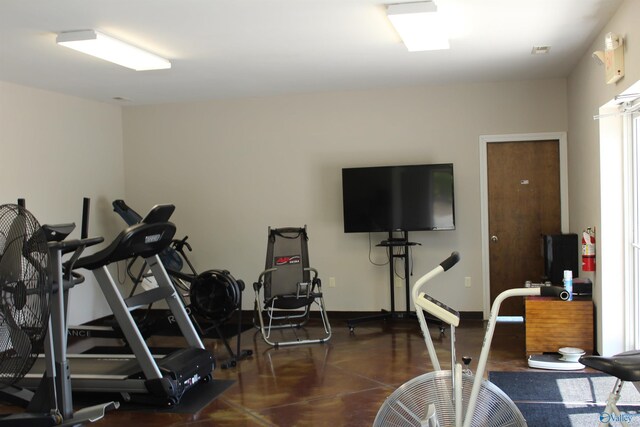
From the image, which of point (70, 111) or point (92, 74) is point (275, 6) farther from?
point (70, 111)

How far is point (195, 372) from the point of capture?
4.64 metres

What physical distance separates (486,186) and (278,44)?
306 cm

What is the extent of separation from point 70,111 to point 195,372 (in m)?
3.72

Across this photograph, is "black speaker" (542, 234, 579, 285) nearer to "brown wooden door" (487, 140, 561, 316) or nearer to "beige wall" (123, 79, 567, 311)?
"brown wooden door" (487, 140, 561, 316)

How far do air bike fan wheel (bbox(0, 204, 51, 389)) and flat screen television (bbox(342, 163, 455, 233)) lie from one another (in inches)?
172

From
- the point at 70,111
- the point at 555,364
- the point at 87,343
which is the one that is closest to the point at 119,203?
the point at 70,111

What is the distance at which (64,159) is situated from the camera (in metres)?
6.90

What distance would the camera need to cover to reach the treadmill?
430 cm

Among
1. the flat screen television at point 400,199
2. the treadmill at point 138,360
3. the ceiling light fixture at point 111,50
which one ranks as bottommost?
the treadmill at point 138,360

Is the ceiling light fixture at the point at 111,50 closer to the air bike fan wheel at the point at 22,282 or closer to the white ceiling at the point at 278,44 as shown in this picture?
the white ceiling at the point at 278,44

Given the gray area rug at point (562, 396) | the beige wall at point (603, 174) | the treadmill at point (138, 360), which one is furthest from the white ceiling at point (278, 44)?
the gray area rug at point (562, 396)

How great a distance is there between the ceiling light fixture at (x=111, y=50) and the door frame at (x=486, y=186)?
11.3 ft

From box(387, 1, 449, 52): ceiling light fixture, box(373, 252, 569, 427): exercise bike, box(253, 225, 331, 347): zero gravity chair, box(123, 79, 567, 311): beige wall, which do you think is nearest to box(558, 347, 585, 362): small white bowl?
box(123, 79, 567, 311): beige wall

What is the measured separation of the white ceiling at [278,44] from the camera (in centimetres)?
405
